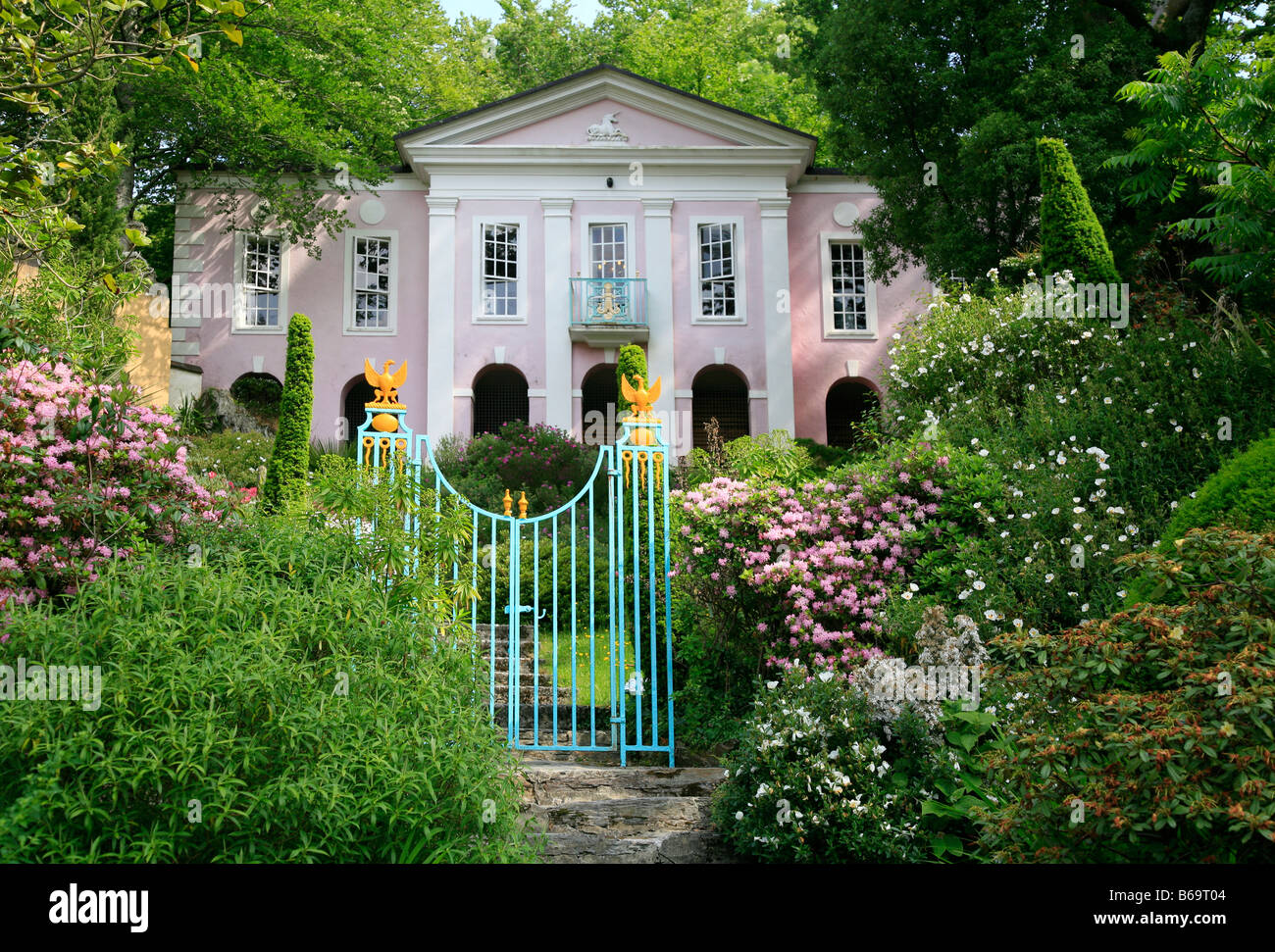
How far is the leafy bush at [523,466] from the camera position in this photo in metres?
15.2

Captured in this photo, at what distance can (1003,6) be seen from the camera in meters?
14.5

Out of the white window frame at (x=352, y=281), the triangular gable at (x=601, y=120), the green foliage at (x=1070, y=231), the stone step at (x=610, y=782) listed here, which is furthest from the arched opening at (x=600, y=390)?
the stone step at (x=610, y=782)

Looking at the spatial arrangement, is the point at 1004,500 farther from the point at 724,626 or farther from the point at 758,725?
the point at 758,725

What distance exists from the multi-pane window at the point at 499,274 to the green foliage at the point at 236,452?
18.1 ft

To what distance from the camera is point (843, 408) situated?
2267cm

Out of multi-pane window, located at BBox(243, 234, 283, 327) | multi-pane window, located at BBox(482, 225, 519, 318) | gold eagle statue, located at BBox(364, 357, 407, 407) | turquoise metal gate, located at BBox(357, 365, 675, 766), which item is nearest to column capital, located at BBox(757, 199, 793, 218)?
multi-pane window, located at BBox(482, 225, 519, 318)

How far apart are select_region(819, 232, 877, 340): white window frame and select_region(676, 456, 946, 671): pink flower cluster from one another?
14.3 metres

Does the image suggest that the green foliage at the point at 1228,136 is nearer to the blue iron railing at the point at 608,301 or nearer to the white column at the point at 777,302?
the white column at the point at 777,302

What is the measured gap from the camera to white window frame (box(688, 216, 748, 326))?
66.5ft

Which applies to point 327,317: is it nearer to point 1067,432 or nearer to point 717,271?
point 717,271

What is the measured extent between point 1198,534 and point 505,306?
17604 mm

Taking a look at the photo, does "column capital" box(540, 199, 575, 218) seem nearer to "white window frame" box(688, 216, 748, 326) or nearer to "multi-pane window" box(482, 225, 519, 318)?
"multi-pane window" box(482, 225, 519, 318)
